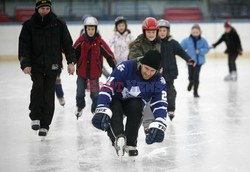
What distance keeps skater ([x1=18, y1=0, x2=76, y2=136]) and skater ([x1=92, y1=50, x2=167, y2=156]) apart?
1.18m

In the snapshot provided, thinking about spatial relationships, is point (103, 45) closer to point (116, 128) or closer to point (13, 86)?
point (116, 128)

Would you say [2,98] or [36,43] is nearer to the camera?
[36,43]

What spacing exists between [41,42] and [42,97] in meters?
0.62

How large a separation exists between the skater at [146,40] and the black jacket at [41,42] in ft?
2.84

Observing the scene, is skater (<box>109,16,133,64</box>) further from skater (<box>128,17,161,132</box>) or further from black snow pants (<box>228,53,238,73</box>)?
black snow pants (<box>228,53,238,73</box>)

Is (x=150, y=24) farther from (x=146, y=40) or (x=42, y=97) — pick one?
(x=42, y=97)

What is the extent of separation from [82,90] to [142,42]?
5.16ft

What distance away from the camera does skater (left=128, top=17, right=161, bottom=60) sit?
6270 mm

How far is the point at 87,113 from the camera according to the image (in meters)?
8.23

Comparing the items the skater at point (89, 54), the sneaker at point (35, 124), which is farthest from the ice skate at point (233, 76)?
the sneaker at point (35, 124)

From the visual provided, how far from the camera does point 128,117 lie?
199 inches

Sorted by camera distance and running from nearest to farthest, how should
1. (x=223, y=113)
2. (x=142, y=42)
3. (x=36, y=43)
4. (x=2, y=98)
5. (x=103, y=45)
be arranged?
(x=36, y=43) → (x=142, y=42) → (x=103, y=45) → (x=223, y=113) → (x=2, y=98)

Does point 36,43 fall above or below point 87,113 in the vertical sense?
above

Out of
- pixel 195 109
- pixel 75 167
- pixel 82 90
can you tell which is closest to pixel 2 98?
pixel 82 90
